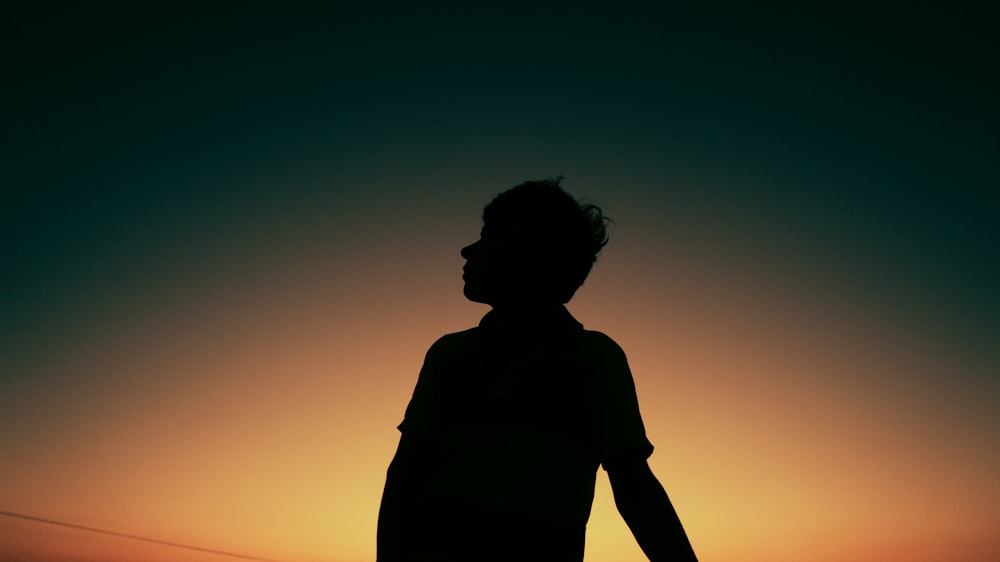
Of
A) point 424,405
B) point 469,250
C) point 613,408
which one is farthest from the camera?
point 469,250

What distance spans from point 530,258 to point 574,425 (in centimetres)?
65

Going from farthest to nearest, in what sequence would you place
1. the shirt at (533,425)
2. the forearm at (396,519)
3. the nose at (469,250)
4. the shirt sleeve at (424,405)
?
1. the nose at (469,250)
2. the shirt sleeve at (424,405)
3. the forearm at (396,519)
4. the shirt at (533,425)

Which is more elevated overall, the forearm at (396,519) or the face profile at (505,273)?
the face profile at (505,273)

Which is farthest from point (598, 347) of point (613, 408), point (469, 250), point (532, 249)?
point (469, 250)

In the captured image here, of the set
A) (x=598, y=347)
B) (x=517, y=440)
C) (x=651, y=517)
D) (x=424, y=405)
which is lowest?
(x=651, y=517)

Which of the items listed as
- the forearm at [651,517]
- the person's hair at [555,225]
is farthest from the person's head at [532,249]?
the forearm at [651,517]

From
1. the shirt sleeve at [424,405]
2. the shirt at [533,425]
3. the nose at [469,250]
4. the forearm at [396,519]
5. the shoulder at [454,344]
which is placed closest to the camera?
the shirt at [533,425]

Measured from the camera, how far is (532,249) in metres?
2.32

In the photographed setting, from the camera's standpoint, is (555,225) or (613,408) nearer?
(613,408)

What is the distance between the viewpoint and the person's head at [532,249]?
2254mm

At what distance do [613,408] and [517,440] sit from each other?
278mm

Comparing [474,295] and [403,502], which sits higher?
[474,295]

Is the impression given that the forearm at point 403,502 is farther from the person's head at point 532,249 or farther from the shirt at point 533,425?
the person's head at point 532,249

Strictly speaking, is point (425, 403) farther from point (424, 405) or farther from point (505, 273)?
point (505, 273)
